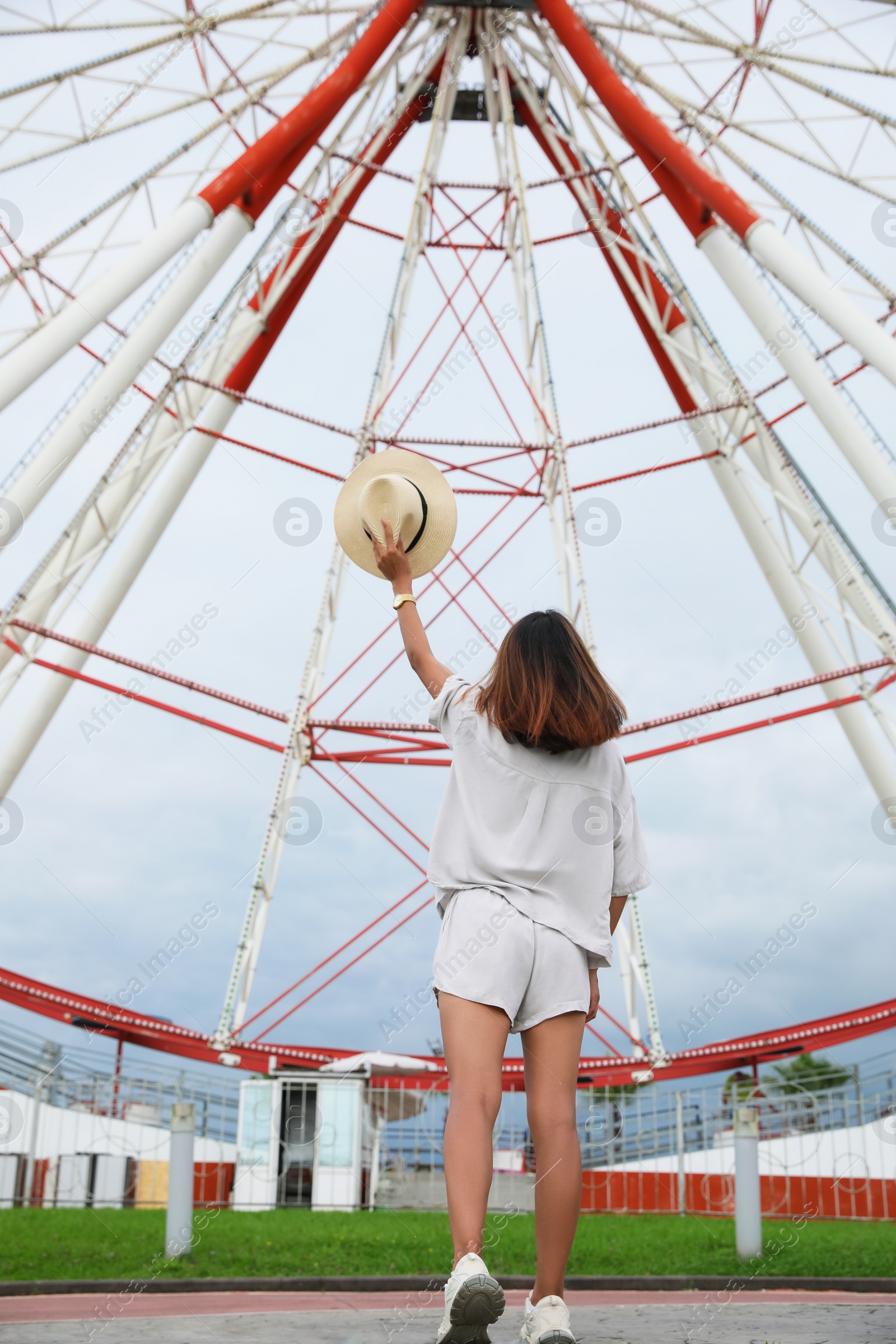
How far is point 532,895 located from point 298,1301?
3.12m

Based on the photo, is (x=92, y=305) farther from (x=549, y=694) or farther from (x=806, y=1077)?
(x=806, y=1077)

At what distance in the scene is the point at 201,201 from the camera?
10.5 m

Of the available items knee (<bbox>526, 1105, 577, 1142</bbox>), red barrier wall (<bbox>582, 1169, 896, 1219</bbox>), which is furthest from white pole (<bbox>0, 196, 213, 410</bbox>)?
red barrier wall (<bbox>582, 1169, 896, 1219</bbox>)

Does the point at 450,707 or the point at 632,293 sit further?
the point at 632,293

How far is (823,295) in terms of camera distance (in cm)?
933

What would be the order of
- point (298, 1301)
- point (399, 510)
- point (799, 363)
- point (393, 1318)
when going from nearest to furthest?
1. point (399, 510)
2. point (393, 1318)
3. point (298, 1301)
4. point (799, 363)

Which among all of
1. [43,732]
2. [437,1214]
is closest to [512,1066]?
[437,1214]

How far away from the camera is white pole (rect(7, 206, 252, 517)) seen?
895 centimetres

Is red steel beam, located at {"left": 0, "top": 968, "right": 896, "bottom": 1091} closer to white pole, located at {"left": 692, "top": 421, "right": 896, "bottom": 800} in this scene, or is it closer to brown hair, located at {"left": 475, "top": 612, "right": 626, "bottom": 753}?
white pole, located at {"left": 692, "top": 421, "right": 896, "bottom": 800}

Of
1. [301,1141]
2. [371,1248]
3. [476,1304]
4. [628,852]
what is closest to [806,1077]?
[301,1141]

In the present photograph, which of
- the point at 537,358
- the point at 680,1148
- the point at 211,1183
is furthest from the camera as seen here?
the point at 537,358

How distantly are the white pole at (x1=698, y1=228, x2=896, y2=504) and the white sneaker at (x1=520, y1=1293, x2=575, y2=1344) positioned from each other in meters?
7.36

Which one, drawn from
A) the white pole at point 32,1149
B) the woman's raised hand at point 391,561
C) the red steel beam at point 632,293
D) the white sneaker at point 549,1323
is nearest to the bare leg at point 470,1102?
the white sneaker at point 549,1323

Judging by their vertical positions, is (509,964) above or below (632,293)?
below
